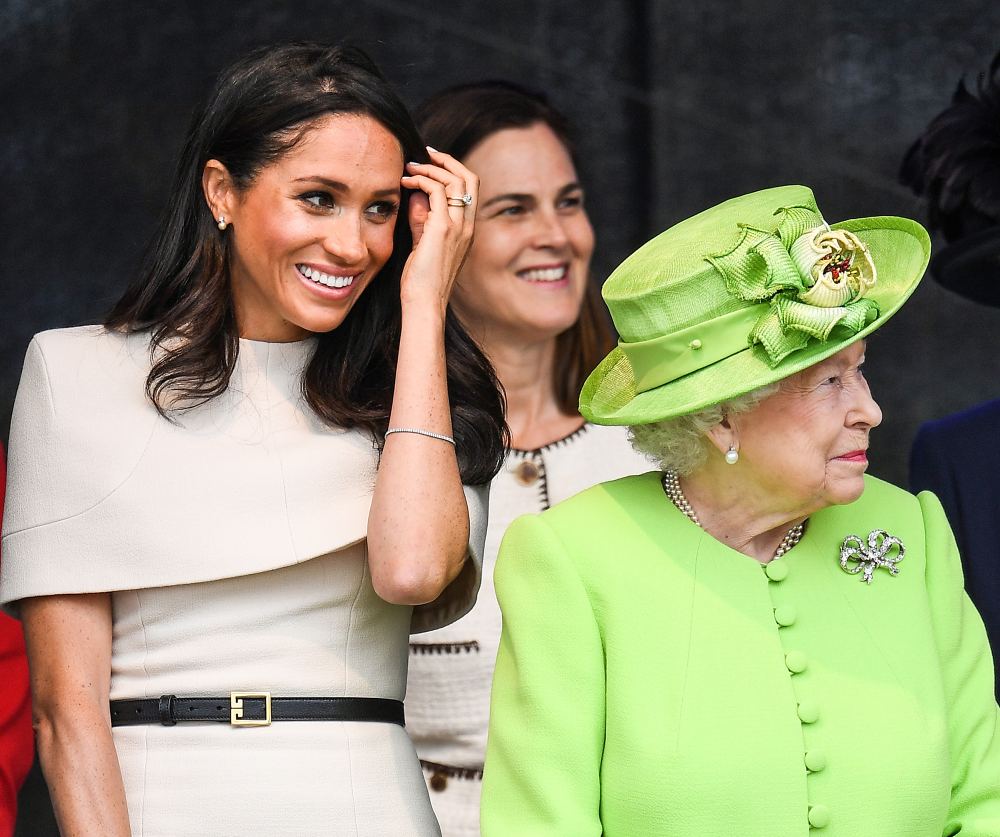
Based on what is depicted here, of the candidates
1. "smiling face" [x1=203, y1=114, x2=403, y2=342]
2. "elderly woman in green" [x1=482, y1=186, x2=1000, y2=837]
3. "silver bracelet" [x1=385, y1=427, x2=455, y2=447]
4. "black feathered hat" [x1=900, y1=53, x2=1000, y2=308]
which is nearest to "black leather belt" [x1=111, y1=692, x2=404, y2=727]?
"elderly woman in green" [x1=482, y1=186, x2=1000, y2=837]

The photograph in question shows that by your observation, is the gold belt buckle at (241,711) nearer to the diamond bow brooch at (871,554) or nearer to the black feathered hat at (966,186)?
the diamond bow brooch at (871,554)

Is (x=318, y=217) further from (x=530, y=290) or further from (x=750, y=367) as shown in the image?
(x=530, y=290)

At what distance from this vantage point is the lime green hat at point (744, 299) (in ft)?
8.23

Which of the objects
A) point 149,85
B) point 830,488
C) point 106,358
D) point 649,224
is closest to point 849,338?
point 830,488

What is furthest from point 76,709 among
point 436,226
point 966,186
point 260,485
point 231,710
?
point 966,186

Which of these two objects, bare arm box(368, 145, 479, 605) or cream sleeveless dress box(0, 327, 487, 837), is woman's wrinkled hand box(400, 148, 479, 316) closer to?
bare arm box(368, 145, 479, 605)

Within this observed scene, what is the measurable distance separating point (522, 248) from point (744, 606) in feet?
4.99

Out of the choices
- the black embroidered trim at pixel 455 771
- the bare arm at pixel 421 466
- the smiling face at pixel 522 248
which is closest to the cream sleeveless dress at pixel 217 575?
the bare arm at pixel 421 466

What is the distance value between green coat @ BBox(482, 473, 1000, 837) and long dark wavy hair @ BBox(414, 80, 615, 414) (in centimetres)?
132

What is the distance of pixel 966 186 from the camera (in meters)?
3.48

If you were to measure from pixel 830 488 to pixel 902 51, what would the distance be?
7.06ft

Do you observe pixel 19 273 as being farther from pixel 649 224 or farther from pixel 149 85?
pixel 649 224

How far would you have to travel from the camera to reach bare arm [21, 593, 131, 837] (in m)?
2.72

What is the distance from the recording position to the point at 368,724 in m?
2.88
